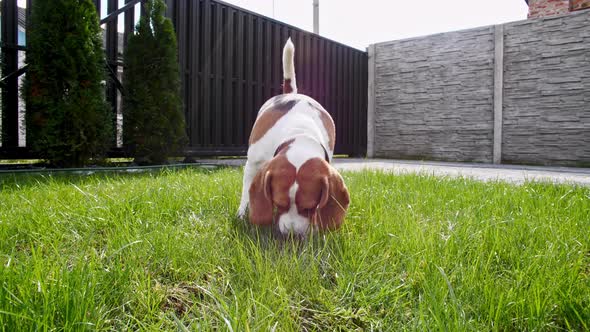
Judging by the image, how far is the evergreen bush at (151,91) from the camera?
222 inches

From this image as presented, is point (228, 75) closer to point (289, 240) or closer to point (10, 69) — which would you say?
point (10, 69)

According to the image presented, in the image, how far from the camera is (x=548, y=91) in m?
7.27

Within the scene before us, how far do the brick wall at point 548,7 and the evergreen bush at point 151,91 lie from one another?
32.5 feet

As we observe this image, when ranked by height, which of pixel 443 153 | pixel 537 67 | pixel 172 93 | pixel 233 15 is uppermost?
pixel 233 15

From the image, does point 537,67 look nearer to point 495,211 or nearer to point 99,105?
point 495,211

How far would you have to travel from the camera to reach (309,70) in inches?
351

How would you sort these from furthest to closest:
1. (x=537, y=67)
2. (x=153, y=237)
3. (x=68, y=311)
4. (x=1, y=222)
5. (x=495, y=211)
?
(x=537, y=67)
(x=495, y=211)
(x=1, y=222)
(x=153, y=237)
(x=68, y=311)

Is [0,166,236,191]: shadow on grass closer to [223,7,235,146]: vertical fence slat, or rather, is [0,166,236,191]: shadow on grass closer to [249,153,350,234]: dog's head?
[249,153,350,234]: dog's head

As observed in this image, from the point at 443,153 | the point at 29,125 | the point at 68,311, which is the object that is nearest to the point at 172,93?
the point at 29,125

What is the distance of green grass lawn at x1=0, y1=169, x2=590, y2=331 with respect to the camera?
1.04 m

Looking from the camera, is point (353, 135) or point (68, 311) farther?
point (353, 135)

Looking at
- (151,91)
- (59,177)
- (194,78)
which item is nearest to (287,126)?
(59,177)

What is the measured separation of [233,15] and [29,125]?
4.24m

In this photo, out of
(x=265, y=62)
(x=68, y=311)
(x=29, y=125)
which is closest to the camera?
(x=68, y=311)
